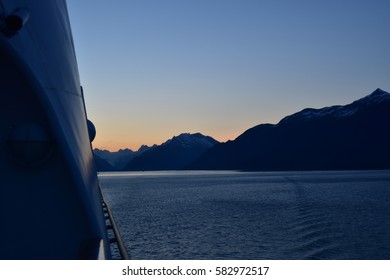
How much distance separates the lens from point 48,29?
7.84 meters

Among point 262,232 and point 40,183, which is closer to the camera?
point 40,183

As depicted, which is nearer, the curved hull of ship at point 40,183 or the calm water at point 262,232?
the curved hull of ship at point 40,183

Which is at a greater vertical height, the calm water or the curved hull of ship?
the curved hull of ship

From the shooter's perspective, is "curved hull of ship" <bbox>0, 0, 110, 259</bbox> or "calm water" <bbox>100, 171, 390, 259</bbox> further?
"calm water" <bbox>100, 171, 390, 259</bbox>

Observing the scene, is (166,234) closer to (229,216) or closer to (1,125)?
(229,216)

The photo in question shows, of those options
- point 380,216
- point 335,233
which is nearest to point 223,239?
point 335,233

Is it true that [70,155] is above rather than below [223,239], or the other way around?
above

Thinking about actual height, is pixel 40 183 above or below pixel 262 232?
above

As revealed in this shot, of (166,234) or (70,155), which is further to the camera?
(166,234)

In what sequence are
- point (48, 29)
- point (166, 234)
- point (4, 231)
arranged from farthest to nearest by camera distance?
1. point (166, 234)
2. point (48, 29)
3. point (4, 231)

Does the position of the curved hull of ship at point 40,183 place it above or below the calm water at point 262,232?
above
